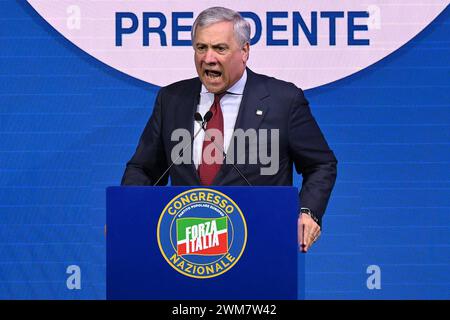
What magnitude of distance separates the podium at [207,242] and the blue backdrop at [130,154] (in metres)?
1.40

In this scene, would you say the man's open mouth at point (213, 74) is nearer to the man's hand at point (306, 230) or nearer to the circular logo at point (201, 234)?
the man's hand at point (306, 230)

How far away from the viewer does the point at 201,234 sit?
2.57 metres

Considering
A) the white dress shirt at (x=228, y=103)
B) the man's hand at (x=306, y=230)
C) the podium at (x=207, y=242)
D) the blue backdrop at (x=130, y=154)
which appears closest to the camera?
the podium at (x=207, y=242)

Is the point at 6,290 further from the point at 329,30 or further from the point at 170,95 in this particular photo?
the point at 329,30

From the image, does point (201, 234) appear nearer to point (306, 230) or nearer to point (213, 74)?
point (306, 230)

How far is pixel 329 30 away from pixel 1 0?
4.33 feet

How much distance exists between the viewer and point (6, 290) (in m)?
4.00

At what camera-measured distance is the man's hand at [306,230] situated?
2780 mm

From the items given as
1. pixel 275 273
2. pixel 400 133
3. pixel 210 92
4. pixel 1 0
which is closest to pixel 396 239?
pixel 400 133

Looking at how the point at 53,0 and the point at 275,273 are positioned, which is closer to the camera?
the point at 275,273

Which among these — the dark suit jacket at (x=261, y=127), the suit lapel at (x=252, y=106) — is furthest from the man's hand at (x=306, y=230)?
the suit lapel at (x=252, y=106)

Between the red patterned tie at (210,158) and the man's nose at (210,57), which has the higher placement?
the man's nose at (210,57)

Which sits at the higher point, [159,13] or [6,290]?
[159,13]

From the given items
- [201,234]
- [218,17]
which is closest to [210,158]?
[218,17]
